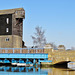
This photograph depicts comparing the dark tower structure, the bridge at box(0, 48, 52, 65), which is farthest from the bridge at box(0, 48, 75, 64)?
the dark tower structure

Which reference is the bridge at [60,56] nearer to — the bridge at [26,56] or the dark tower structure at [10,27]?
the bridge at [26,56]

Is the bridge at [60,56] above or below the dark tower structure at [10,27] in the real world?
below

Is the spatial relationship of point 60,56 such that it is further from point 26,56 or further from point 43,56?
point 26,56

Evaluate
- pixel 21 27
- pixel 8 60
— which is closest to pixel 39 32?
pixel 21 27

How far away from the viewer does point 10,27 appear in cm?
4778

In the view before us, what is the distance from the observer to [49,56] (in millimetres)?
35625

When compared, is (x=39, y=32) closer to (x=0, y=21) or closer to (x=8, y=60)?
(x=0, y=21)

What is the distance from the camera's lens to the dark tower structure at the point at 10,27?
155 ft

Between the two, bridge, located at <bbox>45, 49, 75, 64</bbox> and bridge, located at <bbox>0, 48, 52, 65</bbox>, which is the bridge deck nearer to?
bridge, located at <bbox>0, 48, 52, 65</bbox>

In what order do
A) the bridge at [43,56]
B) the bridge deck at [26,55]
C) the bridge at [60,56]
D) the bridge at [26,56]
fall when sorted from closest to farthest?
the bridge at [60,56], the bridge at [43,56], the bridge deck at [26,55], the bridge at [26,56]

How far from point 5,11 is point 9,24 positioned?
3173 millimetres

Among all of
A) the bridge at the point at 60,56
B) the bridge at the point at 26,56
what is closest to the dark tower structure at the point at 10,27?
the bridge at the point at 26,56

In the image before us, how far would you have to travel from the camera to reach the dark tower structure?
1854 inches

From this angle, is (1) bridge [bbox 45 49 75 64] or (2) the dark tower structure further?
(2) the dark tower structure
